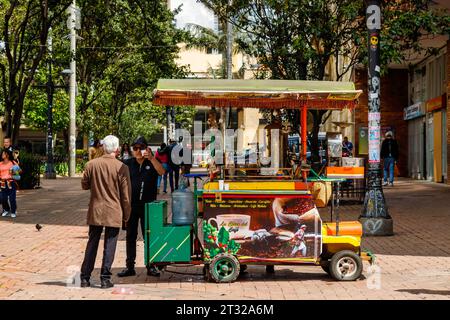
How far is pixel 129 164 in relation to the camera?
1103 cm

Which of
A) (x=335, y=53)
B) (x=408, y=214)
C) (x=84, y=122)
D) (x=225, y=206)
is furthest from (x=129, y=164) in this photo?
(x=84, y=122)

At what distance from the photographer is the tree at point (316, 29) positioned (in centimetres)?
2102

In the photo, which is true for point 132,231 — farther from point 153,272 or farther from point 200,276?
point 200,276

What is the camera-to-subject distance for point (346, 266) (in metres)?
10.3

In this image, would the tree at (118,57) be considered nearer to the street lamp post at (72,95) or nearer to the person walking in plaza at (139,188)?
the street lamp post at (72,95)

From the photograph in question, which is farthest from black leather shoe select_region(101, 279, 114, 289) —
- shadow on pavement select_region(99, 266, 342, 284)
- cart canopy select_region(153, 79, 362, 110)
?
cart canopy select_region(153, 79, 362, 110)

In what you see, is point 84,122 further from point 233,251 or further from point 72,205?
point 233,251

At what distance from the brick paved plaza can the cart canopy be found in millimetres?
2170

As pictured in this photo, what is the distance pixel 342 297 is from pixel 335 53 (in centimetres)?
1584

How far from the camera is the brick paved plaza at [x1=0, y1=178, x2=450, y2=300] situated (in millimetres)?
9289

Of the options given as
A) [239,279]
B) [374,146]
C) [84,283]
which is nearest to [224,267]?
[239,279]

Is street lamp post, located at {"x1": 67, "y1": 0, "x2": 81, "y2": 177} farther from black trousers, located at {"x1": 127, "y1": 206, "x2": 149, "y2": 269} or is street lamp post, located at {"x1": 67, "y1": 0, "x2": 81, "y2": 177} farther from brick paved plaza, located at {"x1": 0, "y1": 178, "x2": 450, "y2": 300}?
black trousers, located at {"x1": 127, "y1": 206, "x2": 149, "y2": 269}

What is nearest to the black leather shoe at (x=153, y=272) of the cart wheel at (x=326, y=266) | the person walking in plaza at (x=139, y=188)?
the person walking in plaza at (x=139, y=188)


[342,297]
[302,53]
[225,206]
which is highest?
[302,53]
